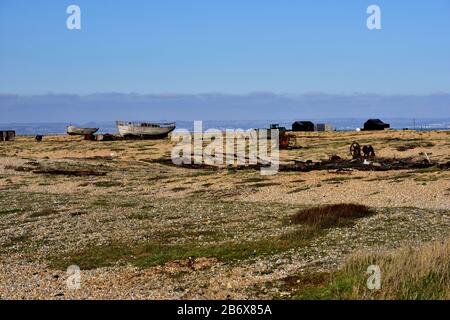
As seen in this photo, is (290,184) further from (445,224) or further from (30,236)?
(30,236)

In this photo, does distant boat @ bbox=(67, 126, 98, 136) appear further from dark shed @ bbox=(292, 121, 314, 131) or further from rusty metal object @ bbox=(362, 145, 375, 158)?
rusty metal object @ bbox=(362, 145, 375, 158)

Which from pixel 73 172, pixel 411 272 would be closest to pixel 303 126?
pixel 73 172

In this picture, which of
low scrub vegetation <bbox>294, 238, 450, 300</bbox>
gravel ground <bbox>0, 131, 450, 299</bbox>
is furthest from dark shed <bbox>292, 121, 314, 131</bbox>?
low scrub vegetation <bbox>294, 238, 450, 300</bbox>

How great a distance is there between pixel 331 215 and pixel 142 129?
80.1 meters

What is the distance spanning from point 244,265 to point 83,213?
14.0 metres

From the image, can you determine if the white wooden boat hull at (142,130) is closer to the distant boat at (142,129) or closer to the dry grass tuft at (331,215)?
the distant boat at (142,129)

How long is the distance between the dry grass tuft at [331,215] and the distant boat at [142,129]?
77805 millimetres

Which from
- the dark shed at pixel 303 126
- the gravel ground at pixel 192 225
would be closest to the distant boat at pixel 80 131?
the dark shed at pixel 303 126

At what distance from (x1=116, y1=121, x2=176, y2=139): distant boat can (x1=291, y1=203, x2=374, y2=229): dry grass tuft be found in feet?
255

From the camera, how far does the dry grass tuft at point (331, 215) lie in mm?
22484

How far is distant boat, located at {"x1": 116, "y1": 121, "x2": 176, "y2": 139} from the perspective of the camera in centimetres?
10044

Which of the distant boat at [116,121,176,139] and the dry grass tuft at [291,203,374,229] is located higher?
the distant boat at [116,121,176,139]

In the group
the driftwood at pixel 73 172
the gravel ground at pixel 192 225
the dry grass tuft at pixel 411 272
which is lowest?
the gravel ground at pixel 192 225
